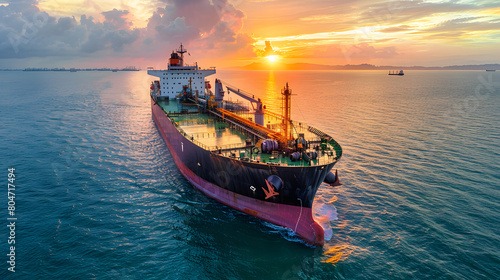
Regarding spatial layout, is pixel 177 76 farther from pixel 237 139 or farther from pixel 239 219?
pixel 239 219

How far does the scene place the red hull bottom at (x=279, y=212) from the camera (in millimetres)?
17938

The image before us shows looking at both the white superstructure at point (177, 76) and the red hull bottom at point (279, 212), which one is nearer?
the red hull bottom at point (279, 212)

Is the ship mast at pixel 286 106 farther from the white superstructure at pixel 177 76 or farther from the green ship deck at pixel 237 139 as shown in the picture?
the white superstructure at pixel 177 76

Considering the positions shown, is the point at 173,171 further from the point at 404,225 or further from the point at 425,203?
the point at 425,203

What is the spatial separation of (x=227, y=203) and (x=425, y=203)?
16.5 m

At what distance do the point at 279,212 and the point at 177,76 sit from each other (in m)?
41.3

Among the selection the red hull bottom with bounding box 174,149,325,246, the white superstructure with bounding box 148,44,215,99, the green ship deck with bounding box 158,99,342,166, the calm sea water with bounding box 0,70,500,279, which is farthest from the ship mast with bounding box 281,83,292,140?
the white superstructure with bounding box 148,44,215,99

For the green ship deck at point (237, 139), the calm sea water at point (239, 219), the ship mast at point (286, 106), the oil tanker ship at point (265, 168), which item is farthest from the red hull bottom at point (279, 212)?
the ship mast at point (286, 106)

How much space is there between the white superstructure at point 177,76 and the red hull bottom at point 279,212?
3325cm

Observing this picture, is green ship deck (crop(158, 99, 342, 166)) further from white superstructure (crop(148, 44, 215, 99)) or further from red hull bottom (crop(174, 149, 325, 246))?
white superstructure (crop(148, 44, 215, 99))

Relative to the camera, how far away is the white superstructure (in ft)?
170

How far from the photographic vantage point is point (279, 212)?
19406 mm

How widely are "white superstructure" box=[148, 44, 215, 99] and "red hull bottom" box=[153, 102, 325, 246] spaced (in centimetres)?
3325

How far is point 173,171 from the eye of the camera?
30.2 metres
